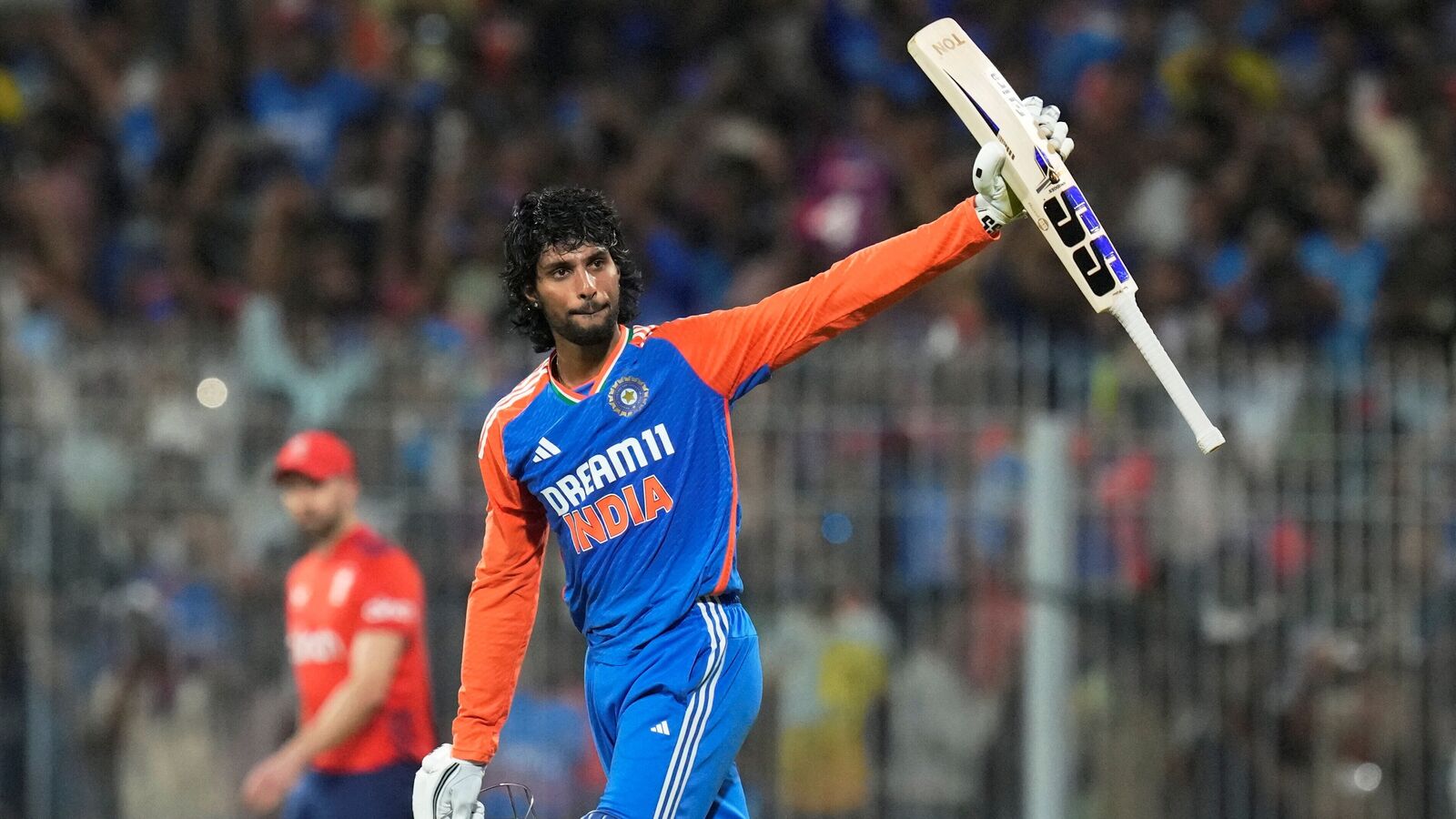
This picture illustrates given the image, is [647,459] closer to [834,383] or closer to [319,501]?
[319,501]

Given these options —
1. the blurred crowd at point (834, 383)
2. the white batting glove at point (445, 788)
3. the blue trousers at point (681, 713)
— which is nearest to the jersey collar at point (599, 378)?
the blue trousers at point (681, 713)

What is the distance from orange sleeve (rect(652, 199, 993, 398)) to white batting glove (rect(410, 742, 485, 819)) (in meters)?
1.18

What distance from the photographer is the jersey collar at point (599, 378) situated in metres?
5.45

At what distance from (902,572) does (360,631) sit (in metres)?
2.66

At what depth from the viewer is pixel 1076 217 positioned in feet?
16.5

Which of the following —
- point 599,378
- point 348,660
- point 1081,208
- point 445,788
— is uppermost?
point 1081,208

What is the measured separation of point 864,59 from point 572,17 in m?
1.92

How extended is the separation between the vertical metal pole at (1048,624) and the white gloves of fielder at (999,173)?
324 centimetres

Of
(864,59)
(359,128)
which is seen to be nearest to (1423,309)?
(864,59)

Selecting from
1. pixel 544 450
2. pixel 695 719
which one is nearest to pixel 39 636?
pixel 544 450

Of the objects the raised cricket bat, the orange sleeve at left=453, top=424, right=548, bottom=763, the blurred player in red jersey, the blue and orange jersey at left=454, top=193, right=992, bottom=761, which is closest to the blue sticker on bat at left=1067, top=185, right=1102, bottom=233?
the raised cricket bat

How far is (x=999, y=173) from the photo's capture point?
16.5 feet

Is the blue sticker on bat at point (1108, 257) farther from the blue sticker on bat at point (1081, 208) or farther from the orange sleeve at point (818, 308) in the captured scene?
the orange sleeve at point (818, 308)

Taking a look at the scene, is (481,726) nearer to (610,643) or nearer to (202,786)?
(610,643)
